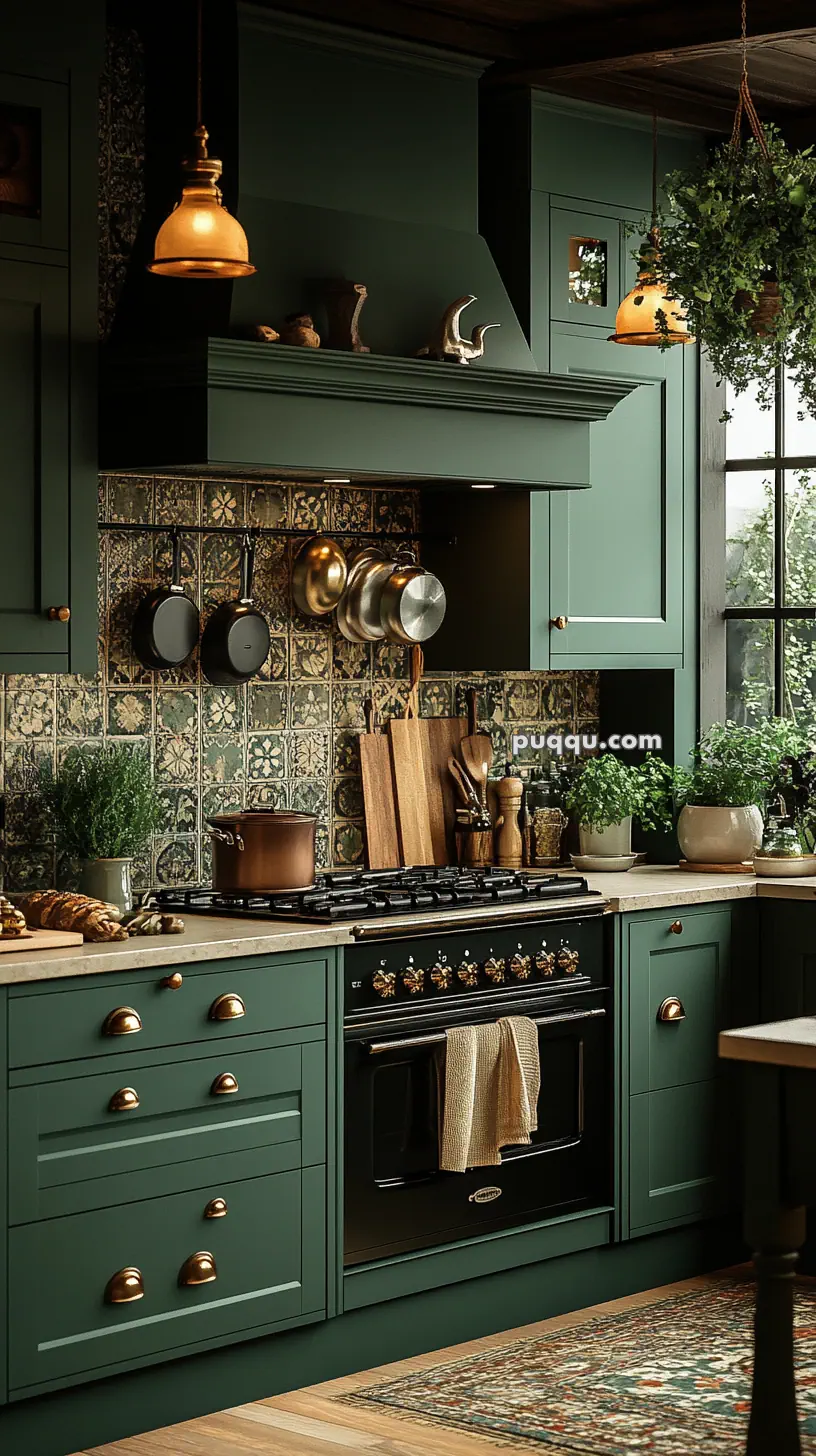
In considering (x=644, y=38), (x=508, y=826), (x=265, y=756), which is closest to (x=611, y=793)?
(x=508, y=826)

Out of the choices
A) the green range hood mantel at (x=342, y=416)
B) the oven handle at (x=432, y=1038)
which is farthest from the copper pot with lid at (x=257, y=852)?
the green range hood mantel at (x=342, y=416)

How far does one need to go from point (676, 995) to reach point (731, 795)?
25.9 inches

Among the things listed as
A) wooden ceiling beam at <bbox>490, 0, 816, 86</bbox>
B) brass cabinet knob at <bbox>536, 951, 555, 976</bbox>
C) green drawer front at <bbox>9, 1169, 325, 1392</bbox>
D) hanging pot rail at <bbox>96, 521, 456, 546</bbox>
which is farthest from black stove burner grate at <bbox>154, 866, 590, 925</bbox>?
wooden ceiling beam at <bbox>490, 0, 816, 86</bbox>

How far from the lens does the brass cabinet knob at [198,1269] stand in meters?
3.97

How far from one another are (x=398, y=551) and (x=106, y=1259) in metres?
2.15

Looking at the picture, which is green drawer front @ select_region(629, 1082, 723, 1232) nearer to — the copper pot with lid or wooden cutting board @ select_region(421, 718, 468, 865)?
wooden cutting board @ select_region(421, 718, 468, 865)

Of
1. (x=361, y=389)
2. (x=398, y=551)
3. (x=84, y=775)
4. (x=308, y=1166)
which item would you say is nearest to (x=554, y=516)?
(x=398, y=551)

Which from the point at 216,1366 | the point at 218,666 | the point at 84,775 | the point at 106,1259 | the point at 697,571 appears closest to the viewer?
the point at 106,1259

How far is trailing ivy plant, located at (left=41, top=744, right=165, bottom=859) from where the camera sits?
438 cm

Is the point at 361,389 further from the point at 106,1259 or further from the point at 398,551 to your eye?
the point at 106,1259

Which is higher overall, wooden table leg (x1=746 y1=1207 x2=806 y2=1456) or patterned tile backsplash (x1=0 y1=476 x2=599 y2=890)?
patterned tile backsplash (x1=0 y1=476 x2=599 y2=890)

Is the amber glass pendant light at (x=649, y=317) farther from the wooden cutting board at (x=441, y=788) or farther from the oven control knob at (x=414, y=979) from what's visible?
the oven control knob at (x=414, y=979)

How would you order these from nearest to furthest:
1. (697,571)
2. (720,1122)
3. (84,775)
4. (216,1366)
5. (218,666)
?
(216,1366)
(84,775)
(218,666)
(720,1122)
(697,571)

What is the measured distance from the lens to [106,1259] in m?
3.82
